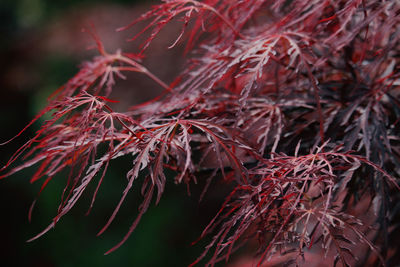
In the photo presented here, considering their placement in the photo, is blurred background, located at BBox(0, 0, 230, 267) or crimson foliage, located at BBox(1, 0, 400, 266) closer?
crimson foliage, located at BBox(1, 0, 400, 266)

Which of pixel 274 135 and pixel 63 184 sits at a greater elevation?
pixel 63 184

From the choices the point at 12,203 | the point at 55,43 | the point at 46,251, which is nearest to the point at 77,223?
the point at 46,251

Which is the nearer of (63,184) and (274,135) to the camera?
(274,135)

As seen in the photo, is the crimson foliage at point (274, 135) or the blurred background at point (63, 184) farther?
the blurred background at point (63, 184)

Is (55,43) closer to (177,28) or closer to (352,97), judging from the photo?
(177,28)
